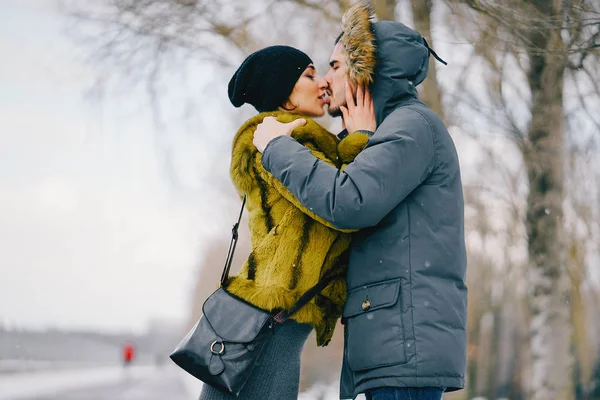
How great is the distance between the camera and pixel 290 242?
2285 mm

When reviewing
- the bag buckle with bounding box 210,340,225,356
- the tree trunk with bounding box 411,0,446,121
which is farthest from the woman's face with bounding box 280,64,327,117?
the tree trunk with bounding box 411,0,446,121

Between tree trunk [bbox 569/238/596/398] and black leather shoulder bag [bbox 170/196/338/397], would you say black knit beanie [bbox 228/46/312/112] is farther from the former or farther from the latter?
tree trunk [bbox 569/238/596/398]

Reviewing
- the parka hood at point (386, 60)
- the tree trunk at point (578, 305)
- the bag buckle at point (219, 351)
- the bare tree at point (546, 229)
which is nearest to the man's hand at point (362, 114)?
the parka hood at point (386, 60)

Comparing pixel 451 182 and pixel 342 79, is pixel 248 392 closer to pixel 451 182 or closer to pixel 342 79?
pixel 451 182

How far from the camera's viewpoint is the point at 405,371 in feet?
6.61

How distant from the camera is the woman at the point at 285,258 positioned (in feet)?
7.47

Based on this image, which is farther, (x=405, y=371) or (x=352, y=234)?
(x=352, y=234)

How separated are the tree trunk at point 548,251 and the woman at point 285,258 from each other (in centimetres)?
732

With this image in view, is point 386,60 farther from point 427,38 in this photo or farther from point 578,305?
point 578,305

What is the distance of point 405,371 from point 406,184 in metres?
0.56

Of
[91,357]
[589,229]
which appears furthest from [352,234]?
[91,357]

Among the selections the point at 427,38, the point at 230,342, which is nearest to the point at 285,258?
the point at 230,342

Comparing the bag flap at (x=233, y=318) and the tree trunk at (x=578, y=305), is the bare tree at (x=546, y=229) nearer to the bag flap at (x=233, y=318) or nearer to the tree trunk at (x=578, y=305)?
the tree trunk at (x=578, y=305)

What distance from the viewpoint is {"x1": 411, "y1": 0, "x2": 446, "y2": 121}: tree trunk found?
7258 millimetres
